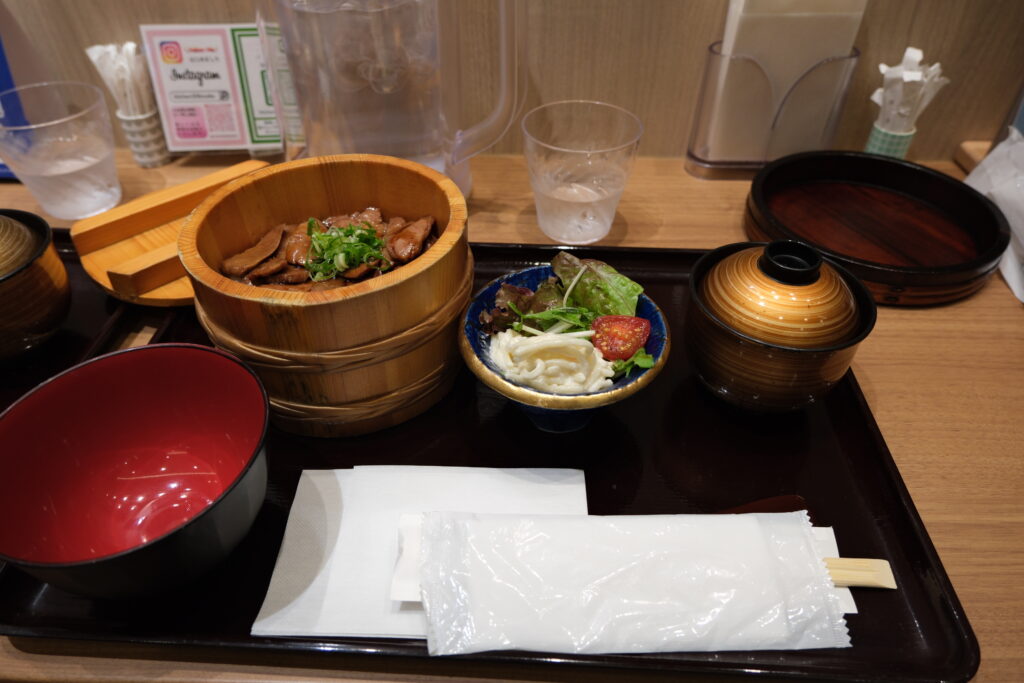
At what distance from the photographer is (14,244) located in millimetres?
1025

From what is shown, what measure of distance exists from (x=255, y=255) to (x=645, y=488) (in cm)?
66

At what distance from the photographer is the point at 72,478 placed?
2.86ft

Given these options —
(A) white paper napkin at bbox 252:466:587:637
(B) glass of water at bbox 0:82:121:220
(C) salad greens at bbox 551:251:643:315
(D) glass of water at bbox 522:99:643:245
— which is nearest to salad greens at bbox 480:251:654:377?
(C) salad greens at bbox 551:251:643:315

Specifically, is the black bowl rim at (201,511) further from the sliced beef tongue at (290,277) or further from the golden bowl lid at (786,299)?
the golden bowl lid at (786,299)


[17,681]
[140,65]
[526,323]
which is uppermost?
[140,65]

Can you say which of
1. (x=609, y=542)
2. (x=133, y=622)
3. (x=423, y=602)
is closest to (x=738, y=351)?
(x=609, y=542)

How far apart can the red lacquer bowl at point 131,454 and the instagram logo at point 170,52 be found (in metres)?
0.85

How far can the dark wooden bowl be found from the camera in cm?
118

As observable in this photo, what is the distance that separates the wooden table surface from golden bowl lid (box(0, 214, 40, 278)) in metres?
0.37

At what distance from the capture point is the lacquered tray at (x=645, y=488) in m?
0.72

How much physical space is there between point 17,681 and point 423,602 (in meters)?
0.44

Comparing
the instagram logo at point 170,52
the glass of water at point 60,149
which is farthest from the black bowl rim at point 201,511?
the instagram logo at point 170,52

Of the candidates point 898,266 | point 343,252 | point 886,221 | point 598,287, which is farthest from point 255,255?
point 886,221

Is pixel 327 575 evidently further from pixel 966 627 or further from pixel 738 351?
pixel 966 627
